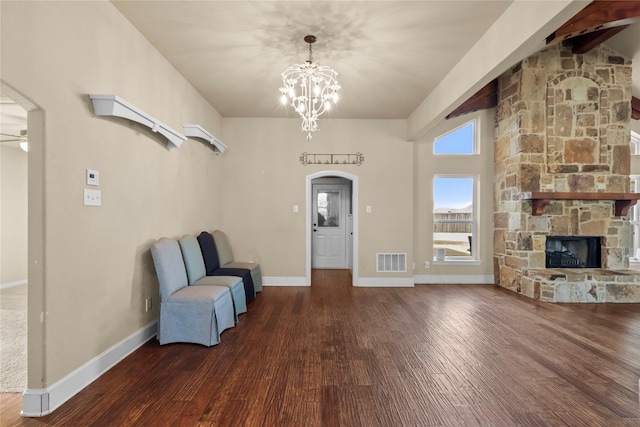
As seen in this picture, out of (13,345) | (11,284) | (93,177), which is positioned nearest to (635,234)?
(93,177)

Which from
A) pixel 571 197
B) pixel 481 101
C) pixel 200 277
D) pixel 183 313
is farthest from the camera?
pixel 481 101

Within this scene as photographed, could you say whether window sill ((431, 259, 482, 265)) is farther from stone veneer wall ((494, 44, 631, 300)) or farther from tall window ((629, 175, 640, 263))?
tall window ((629, 175, 640, 263))

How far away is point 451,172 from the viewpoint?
5930 mm

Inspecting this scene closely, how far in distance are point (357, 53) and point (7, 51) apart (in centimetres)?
274

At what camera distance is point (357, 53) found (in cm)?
330

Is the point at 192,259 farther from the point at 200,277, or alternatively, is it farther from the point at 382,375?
the point at 382,375

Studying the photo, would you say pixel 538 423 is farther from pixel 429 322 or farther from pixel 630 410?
pixel 429 322

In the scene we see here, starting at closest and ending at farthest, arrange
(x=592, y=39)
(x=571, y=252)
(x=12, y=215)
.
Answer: (x=592, y=39) → (x=571, y=252) → (x=12, y=215)

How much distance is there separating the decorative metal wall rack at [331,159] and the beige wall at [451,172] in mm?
1147

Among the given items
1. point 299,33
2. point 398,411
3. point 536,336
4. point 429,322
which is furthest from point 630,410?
point 299,33

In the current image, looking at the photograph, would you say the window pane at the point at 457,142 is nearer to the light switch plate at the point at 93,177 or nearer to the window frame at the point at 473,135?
the window frame at the point at 473,135

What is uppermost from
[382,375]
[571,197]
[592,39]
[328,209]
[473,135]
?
[592,39]

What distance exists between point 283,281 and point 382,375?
10.9ft

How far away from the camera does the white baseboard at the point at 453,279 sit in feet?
19.1
